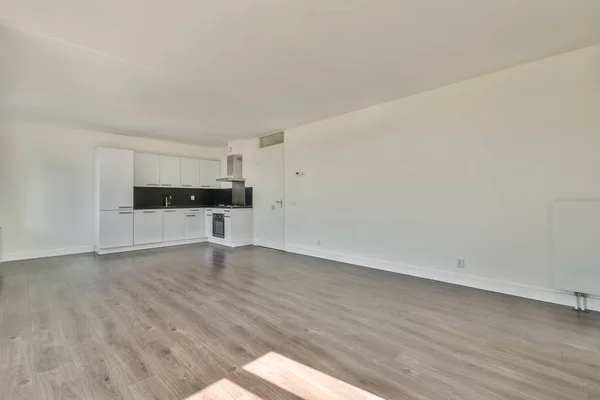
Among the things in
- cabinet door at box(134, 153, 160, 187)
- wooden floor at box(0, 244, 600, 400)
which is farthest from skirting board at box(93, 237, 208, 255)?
wooden floor at box(0, 244, 600, 400)

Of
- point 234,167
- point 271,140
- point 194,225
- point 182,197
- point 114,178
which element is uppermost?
point 271,140

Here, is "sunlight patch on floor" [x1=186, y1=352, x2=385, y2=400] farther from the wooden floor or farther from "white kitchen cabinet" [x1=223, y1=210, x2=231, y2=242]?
"white kitchen cabinet" [x1=223, y1=210, x2=231, y2=242]

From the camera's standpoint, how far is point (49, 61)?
3066 mm

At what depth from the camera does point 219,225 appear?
7.02m

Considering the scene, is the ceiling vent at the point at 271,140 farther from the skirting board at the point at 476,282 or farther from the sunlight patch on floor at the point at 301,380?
the sunlight patch on floor at the point at 301,380

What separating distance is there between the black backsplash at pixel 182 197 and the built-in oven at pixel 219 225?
75 centimetres

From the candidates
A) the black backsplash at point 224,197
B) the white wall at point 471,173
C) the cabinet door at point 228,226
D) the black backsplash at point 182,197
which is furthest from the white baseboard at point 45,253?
the white wall at point 471,173

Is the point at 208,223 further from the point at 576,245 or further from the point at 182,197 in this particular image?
the point at 576,245

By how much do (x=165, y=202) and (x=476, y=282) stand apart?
6.67 m

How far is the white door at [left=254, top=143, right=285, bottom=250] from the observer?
6.39 meters

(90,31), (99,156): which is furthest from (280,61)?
(99,156)

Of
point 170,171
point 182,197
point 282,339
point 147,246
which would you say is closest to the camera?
point 282,339

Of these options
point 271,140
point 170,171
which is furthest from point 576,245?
point 170,171

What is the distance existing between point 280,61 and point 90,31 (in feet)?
5.72
